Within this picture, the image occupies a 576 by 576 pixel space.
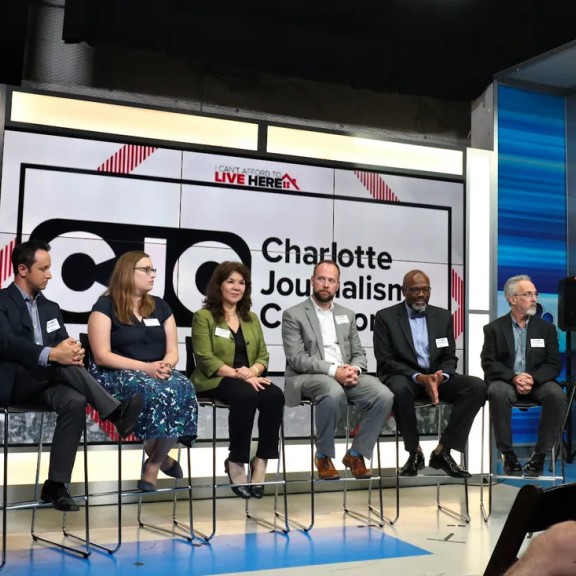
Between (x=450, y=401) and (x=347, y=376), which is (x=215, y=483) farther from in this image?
(x=450, y=401)

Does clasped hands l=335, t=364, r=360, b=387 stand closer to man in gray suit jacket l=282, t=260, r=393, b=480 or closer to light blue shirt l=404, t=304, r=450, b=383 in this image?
man in gray suit jacket l=282, t=260, r=393, b=480

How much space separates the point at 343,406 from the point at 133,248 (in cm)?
172

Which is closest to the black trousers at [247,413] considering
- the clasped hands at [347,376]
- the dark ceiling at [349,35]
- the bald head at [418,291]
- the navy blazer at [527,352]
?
the clasped hands at [347,376]

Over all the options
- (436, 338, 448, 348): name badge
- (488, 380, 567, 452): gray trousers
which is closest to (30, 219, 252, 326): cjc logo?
(436, 338, 448, 348): name badge

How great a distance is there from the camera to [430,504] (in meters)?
5.02

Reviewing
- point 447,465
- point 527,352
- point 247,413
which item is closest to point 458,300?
point 527,352

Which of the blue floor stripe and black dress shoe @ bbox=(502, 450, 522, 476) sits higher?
black dress shoe @ bbox=(502, 450, 522, 476)

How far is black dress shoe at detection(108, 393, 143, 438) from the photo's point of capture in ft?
11.8

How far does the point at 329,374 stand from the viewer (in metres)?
4.43

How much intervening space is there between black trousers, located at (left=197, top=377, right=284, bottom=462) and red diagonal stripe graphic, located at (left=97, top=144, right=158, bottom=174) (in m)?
1.64

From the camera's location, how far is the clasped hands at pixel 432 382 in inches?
175

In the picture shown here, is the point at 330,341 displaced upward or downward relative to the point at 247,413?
upward

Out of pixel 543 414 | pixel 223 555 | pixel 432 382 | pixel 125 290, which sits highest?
pixel 125 290

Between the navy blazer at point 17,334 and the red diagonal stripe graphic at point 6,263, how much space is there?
0.89 meters
